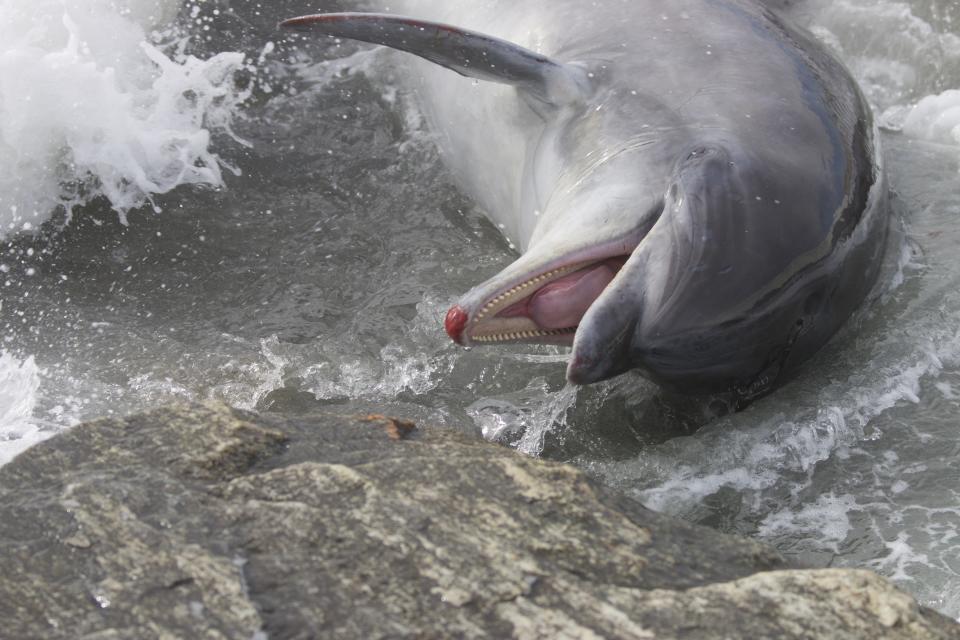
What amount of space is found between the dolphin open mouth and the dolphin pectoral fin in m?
1.28

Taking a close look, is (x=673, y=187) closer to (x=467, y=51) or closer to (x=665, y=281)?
(x=665, y=281)

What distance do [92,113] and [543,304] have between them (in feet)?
11.6

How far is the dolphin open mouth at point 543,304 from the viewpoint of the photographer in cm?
488

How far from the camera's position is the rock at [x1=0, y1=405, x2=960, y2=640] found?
311 centimetres

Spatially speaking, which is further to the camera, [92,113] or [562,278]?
[92,113]

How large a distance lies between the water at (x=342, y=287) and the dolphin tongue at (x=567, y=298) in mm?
604

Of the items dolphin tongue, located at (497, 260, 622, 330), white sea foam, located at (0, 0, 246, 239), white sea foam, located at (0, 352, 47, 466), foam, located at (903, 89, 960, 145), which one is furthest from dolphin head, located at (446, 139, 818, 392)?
foam, located at (903, 89, 960, 145)

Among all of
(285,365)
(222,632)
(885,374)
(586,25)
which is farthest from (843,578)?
(586,25)

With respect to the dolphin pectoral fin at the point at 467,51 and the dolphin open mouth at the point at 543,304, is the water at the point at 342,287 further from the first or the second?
the dolphin pectoral fin at the point at 467,51

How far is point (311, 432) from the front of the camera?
4012 mm

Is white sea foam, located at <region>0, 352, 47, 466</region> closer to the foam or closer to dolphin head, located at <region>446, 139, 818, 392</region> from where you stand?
dolphin head, located at <region>446, 139, 818, 392</region>

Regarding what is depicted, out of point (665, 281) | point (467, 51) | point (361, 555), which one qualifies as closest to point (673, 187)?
point (665, 281)

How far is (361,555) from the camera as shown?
10.8 ft

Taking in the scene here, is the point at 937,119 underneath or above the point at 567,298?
underneath
